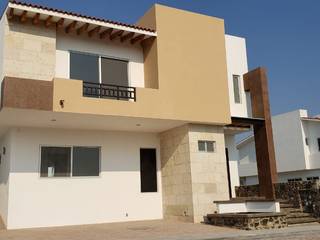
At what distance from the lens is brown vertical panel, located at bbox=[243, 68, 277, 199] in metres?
17.1

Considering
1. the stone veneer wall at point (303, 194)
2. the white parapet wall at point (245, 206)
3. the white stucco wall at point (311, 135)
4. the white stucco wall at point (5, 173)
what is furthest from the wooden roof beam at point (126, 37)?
the white stucco wall at point (311, 135)

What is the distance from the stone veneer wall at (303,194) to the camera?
14719mm

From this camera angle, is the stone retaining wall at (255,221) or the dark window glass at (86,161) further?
the dark window glass at (86,161)

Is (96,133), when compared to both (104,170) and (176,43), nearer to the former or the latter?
(104,170)

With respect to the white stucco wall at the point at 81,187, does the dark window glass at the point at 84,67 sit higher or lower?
higher

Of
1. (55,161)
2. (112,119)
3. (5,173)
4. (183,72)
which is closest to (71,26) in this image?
(112,119)

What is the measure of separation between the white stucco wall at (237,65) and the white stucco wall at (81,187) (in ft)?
14.0

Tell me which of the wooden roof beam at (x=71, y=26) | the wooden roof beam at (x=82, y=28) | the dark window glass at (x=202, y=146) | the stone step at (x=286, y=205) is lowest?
the stone step at (x=286, y=205)

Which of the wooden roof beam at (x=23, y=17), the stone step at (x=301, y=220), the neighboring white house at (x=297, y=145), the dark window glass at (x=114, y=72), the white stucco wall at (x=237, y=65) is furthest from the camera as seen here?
the neighboring white house at (x=297, y=145)

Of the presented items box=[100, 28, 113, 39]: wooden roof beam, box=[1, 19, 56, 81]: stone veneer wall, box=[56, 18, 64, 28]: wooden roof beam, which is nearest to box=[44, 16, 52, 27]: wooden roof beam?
box=[1, 19, 56, 81]: stone veneer wall

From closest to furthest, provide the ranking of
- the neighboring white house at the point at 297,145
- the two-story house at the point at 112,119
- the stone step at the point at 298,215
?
the two-story house at the point at 112,119, the stone step at the point at 298,215, the neighboring white house at the point at 297,145

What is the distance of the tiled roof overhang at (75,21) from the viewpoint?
42.5 feet

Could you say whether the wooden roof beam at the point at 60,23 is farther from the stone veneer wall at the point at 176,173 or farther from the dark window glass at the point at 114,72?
the stone veneer wall at the point at 176,173

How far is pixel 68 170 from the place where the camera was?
49.6 feet
